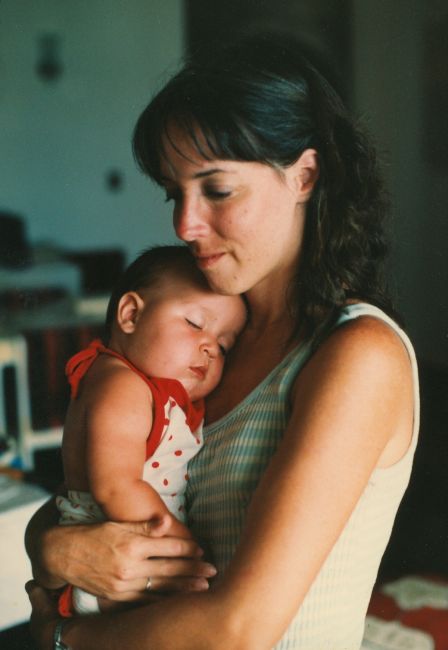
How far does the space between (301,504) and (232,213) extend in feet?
1.48

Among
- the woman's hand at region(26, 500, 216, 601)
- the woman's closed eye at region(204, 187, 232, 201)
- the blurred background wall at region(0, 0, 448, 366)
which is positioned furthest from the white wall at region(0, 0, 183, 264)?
the woman's hand at region(26, 500, 216, 601)

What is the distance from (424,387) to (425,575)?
187 cm

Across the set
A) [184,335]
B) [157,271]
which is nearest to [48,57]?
[157,271]

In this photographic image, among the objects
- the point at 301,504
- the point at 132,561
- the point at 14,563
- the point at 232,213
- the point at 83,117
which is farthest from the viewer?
the point at 83,117

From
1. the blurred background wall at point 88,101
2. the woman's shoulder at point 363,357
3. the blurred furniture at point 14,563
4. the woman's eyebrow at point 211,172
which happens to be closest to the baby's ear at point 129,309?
the woman's eyebrow at point 211,172

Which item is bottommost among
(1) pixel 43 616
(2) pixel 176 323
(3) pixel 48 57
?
(1) pixel 43 616

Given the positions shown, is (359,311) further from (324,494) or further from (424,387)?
(424,387)

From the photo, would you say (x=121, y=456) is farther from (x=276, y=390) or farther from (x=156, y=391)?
(x=276, y=390)

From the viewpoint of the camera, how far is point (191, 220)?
3.86ft

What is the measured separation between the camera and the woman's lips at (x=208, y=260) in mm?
1201

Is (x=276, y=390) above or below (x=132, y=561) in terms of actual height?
above

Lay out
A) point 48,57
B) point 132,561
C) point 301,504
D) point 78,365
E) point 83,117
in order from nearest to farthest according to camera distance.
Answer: point 301,504
point 132,561
point 78,365
point 48,57
point 83,117

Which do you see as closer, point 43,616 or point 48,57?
point 43,616

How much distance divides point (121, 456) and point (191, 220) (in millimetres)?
361
